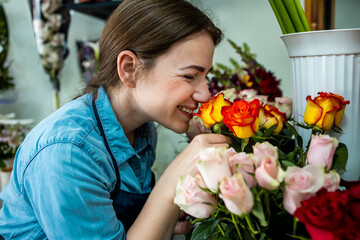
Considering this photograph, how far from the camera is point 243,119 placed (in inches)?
21.7

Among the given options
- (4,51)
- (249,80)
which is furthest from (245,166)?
(4,51)

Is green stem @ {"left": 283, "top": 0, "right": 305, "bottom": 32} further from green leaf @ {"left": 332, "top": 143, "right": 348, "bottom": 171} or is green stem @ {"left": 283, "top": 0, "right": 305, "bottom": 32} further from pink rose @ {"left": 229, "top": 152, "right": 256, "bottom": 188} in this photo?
pink rose @ {"left": 229, "top": 152, "right": 256, "bottom": 188}

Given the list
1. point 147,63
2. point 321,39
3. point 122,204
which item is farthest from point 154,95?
point 321,39

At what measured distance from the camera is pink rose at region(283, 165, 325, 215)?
0.42 metres

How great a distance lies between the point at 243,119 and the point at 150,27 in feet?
1.31

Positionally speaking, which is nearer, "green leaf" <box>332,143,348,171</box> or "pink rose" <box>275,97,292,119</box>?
"green leaf" <box>332,143,348,171</box>

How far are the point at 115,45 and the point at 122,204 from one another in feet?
1.36

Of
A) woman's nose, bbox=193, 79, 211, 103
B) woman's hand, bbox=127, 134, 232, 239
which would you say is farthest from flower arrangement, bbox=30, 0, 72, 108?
woman's hand, bbox=127, 134, 232, 239

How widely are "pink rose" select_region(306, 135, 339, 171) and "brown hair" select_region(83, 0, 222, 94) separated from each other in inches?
17.4

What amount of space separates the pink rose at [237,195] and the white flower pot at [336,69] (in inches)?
13.6

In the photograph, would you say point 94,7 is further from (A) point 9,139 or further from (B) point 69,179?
(B) point 69,179

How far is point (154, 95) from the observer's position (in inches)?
33.4

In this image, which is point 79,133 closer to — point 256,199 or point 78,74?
point 256,199

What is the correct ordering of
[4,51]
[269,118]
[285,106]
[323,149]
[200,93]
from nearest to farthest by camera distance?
[323,149] < [269,118] < [285,106] < [200,93] < [4,51]
